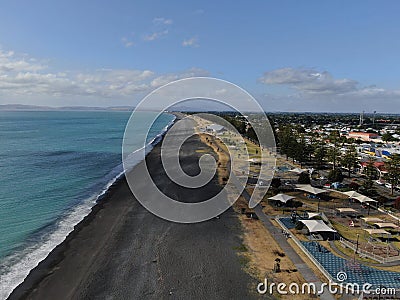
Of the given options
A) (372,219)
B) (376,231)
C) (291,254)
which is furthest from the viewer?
(372,219)

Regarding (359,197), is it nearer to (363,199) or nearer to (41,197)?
(363,199)

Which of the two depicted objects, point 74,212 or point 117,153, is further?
point 117,153

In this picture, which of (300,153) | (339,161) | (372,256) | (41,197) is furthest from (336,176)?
(41,197)

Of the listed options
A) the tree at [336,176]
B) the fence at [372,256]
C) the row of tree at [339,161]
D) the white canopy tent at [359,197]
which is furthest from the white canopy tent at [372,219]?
the tree at [336,176]

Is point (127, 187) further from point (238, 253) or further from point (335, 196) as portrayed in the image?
point (335, 196)

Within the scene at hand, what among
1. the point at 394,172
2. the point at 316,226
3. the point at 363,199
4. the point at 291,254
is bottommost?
the point at 291,254

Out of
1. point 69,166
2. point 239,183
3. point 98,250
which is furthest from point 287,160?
point 98,250

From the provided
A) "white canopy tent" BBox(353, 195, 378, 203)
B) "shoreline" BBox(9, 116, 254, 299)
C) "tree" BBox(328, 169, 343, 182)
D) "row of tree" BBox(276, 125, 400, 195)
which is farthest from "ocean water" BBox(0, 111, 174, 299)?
"row of tree" BBox(276, 125, 400, 195)

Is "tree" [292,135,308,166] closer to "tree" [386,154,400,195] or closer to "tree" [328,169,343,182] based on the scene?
"tree" [328,169,343,182]

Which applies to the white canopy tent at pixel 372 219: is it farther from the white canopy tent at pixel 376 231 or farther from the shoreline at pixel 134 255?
the shoreline at pixel 134 255
